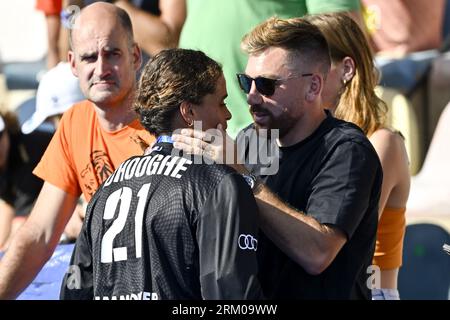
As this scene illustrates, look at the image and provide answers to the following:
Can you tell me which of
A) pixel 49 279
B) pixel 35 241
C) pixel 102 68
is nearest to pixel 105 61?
pixel 102 68

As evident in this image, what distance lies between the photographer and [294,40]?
3789 mm

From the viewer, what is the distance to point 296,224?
3.46 meters

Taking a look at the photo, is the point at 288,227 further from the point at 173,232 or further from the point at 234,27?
the point at 234,27

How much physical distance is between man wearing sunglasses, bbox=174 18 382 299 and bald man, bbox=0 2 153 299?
2.97 ft

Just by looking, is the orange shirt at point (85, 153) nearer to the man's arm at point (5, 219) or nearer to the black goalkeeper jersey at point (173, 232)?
the black goalkeeper jersey at point (173, 232)

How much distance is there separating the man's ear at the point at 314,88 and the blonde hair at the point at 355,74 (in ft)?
1.58

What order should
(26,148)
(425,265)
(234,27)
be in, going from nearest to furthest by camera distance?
1. (234,27)
2. (425,265)
3. (26,148)

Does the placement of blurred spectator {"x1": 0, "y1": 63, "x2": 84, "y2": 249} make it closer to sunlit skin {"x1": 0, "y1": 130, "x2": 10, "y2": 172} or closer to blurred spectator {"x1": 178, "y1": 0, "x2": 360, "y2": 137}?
sunlit skin {"x1": 0, "y1": 130, "x2": 10, "y2": 172}

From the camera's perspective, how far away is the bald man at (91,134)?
15.1 feet

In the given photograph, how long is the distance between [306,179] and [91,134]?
1386mm

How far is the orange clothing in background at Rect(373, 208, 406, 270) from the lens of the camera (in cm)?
430

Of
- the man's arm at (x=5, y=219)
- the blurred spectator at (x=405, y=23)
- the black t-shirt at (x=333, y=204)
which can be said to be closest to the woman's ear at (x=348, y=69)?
the black t-shirt at (x=333, y=204)

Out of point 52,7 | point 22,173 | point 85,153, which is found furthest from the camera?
point 52,7

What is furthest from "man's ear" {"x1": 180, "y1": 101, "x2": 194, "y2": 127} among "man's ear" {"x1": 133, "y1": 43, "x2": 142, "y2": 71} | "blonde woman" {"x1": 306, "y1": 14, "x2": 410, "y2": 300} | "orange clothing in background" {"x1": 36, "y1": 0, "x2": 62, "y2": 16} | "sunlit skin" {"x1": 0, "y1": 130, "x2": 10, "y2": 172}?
"orange clothing in background" {"x1": 36, "y1": 0, "x2": 62, "y2": 16}
